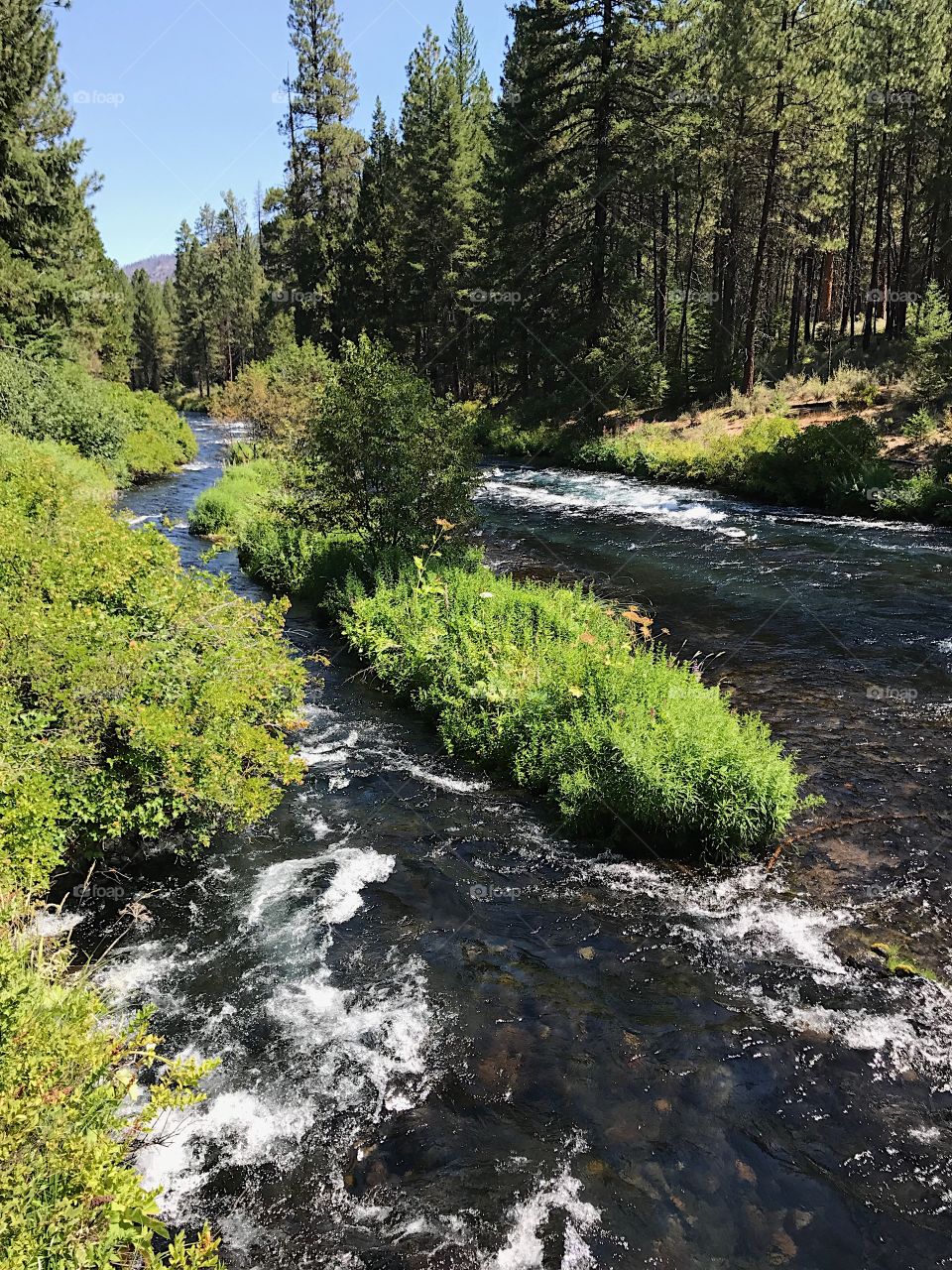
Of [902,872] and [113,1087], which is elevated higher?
[113,1087]

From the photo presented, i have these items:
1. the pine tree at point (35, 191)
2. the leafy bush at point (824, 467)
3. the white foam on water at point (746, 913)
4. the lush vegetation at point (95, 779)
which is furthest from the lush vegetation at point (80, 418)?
the white foam on water at point (746, 913)

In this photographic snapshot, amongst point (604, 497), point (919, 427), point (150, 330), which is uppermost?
point (150, 330)

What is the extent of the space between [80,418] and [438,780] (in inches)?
987

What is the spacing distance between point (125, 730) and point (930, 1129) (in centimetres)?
609

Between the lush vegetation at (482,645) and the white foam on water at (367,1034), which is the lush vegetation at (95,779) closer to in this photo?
the white foam on water at (367,1034)

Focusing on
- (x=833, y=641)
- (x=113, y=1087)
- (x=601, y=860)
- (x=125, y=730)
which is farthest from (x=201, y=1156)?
(x=833, y=641)

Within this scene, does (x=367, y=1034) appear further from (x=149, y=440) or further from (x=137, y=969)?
(x=149, y=440)

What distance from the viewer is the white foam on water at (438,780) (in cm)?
881

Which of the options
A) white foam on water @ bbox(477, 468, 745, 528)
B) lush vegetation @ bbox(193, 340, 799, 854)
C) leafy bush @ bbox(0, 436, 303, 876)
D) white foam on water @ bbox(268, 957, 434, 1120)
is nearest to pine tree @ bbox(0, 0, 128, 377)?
lush vegetation @ bbox(193, 340, 799, 854)

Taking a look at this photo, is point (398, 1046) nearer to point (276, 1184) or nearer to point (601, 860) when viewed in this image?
point (276, 1184)

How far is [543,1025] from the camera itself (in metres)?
5.44

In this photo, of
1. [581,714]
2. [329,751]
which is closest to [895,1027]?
[581,714]

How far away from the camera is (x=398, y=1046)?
523cm

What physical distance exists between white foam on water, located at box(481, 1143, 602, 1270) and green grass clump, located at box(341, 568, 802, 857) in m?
3.55
